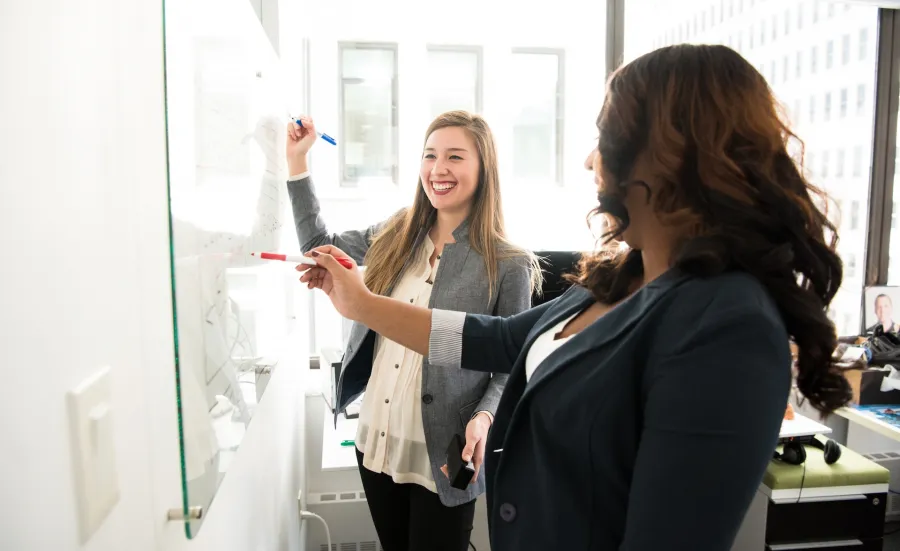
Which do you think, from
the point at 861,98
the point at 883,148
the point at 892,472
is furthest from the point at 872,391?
the point at 861,98

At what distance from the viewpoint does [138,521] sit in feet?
1.76

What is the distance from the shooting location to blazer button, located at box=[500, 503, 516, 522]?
0.80 meters

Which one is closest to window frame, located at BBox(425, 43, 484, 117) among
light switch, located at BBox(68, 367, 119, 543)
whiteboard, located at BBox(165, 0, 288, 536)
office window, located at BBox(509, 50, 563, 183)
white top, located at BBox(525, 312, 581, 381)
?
office window, located at BBox(509, 50, 563, 183)

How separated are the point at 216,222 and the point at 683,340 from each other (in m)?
0.58

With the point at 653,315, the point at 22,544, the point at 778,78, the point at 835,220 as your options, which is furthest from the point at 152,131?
the point at 778,78

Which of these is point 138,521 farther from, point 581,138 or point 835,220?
point 581,138

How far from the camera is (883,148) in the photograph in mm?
2695

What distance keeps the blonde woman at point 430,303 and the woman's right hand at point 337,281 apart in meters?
0.36

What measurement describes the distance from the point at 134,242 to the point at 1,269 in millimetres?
193

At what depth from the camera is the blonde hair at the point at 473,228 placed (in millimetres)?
1447

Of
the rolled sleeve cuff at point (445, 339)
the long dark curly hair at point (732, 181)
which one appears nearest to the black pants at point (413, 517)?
the rolled sleeve cuff at point (445, 339)

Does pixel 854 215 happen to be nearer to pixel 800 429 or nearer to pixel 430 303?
pixel 800 429

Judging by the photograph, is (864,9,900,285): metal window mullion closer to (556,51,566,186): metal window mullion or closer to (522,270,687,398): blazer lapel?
(556,51,566,186): metal window mullion

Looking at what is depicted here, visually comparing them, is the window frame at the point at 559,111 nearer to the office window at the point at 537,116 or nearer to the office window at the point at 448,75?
the office window at the point at 537,116
